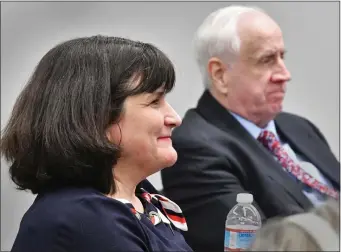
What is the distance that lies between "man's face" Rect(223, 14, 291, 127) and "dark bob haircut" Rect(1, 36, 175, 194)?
997mm

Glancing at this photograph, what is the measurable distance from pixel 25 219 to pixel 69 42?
40 cm

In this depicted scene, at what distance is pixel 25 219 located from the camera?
4.56 ft

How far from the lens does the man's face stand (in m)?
2.45

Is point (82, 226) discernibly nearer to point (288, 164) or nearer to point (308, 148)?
point (288, 164)

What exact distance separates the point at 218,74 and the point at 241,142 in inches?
12.7

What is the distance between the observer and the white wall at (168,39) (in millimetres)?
2590

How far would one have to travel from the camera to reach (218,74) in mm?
2498

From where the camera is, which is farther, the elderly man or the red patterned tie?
the red patterned tie

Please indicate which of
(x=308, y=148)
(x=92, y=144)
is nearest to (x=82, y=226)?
(x=92, y=144)

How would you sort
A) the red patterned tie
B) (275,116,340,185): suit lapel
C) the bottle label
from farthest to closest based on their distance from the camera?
(275,116,340,185): suit lapel → the red patterned tie → the bottle label

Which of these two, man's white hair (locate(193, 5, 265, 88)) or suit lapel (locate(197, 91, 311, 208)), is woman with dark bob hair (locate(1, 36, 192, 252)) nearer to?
suit lapel (locate(197, 91, 311, 208))

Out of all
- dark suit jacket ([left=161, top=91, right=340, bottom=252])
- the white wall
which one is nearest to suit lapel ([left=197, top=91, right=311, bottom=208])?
dark suit jacket ([left=161, top=91, right=340, bottom=252])

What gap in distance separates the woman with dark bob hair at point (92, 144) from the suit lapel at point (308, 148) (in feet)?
3.79

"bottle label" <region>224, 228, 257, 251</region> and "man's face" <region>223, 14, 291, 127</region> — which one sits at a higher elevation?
"man's face" <region>223, 14, 291, 127</region>
